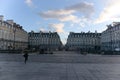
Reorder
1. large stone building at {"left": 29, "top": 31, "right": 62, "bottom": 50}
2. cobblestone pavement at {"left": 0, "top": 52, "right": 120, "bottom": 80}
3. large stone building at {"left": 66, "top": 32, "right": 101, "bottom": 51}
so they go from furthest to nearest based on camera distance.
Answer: large stone building at {"left": 66, "top": 32, "right": 101, "bottom": 51}, large stone building at {"left": 29, "top": 31, "right": 62, "bottom": 50}, cobblestone pavement at {"left": 0, "top": 52, "right": 120, "bottom": 80}

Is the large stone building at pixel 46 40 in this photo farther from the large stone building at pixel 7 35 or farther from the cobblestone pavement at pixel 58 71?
the cobblestone pavement at pixel 58 71

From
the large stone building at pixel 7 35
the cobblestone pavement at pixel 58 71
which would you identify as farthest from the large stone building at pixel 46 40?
the cobblestone pavement at pixel 58 71

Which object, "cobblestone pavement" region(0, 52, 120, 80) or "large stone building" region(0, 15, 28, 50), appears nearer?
"cobblestone pavement" region(0, 52, 120, 80)

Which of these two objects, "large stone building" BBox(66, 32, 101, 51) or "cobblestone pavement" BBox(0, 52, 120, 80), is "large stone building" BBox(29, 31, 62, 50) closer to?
"large stone building" BBox(66, 32, 101, 51)

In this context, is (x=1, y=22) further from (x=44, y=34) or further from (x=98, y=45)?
(x=98, y=45)

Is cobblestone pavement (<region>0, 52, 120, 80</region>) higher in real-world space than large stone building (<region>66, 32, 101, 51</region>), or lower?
lower

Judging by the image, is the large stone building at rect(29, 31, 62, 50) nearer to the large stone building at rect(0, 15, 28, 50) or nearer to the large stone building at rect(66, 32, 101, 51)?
the large stone building at rect(66, 32, 101, 51)

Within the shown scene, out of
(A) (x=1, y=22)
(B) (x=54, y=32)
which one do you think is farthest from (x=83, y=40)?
(A) (x=1, y=22)

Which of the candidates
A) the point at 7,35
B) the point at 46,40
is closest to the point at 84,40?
the point at 46,40

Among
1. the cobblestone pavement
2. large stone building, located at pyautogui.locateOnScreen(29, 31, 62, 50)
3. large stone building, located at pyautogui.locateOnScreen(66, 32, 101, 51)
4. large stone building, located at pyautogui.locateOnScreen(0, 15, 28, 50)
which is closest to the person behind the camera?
the cobblestone pavement

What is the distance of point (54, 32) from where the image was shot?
189625 millimetres

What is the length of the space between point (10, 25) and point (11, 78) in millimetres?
97202

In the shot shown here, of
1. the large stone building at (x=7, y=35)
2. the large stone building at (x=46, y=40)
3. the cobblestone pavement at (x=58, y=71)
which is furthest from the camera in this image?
the large stone building at (x=46, y=40)

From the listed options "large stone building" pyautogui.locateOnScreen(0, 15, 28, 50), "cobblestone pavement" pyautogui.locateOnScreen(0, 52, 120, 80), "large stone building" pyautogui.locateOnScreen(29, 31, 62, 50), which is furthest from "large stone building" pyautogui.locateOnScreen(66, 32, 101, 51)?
"cobblestone pavement" pyautogui.locateOnScreen(0, 52, 120, 80)
